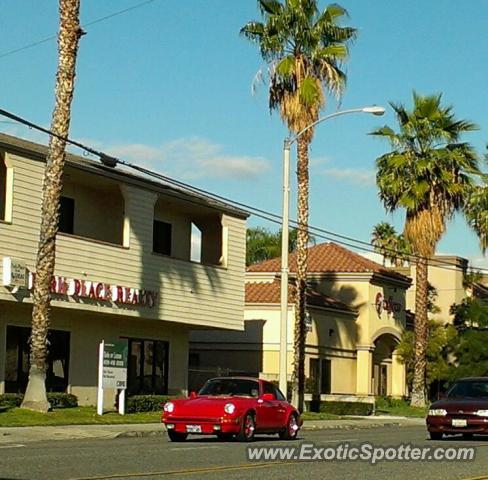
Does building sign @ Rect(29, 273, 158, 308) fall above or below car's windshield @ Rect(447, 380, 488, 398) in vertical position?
above

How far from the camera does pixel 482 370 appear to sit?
5322cm

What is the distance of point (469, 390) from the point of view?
2811 cm

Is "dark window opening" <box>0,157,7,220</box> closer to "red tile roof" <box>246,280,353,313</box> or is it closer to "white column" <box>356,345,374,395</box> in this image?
"red tile roof" <box>246,280,353,313</box>

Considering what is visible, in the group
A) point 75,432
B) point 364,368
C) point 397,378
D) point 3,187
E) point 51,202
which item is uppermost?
point 3,187

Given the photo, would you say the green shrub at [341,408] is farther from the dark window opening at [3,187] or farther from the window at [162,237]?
the dark window opening at [3,187]

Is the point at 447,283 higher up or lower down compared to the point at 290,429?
higher up

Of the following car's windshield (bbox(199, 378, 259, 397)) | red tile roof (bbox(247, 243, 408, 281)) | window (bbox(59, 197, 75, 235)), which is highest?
red tile roof (bbox(247, 243, 408, 281))

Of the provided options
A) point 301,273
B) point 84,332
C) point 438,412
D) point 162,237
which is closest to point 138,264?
point 84,332

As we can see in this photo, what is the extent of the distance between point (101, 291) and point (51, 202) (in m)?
5.20

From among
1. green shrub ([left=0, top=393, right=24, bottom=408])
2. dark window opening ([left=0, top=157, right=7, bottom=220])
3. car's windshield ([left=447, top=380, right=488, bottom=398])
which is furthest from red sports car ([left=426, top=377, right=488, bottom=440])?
dark window opening ([left=0, top=157, right=7, bottom=220])

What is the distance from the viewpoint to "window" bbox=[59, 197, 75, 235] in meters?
36.6

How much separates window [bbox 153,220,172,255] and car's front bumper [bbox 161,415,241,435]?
17259 mm

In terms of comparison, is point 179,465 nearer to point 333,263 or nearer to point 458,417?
point 458,417

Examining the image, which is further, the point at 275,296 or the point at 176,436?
the point at 275,296
